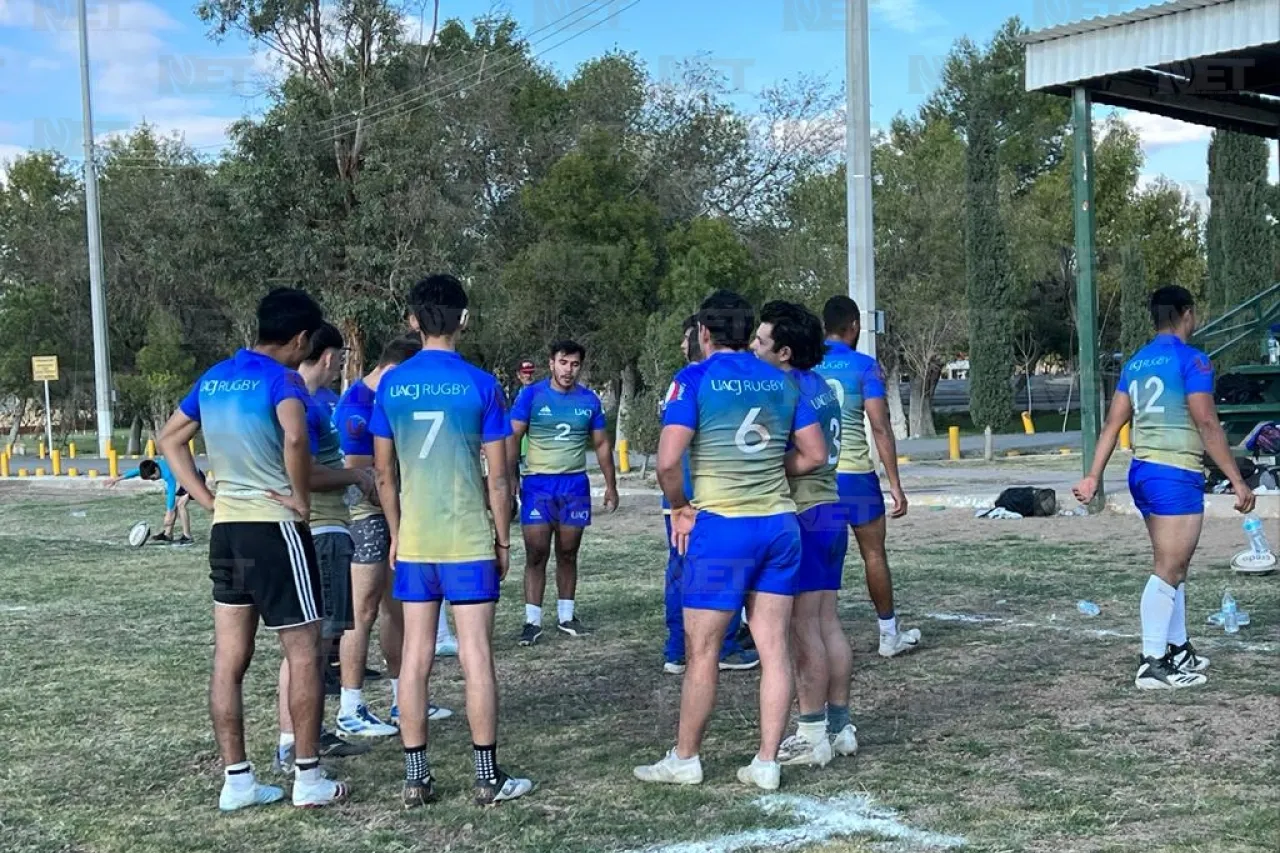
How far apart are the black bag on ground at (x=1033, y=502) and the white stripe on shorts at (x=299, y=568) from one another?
38.1 feet

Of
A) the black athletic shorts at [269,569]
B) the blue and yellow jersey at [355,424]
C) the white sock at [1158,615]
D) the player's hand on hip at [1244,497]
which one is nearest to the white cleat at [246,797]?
the black athletic shorts at [269,569]

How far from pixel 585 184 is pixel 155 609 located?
85.8ft

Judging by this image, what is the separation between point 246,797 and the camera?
17.7ft

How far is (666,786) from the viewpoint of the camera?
546 cm

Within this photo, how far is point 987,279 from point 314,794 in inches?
1296

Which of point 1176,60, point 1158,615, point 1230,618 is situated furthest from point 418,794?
point 1176,60

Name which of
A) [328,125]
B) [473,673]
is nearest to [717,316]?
[473,673]

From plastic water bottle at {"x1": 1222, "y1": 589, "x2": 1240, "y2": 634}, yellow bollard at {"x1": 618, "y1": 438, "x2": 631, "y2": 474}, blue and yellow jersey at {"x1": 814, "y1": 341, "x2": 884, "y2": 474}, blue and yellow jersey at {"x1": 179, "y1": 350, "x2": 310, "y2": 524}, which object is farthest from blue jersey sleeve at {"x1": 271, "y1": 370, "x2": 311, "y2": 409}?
yellow bollard at {"x1": 618, "y1": 438, "x2": 631, "y2": 474}

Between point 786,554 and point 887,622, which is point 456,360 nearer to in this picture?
point 786,554

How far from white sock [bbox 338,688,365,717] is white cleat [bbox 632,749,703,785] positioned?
175cm

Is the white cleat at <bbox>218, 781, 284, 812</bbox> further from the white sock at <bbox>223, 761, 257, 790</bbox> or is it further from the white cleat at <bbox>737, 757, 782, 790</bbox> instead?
the white cleat at <bbox>737, 757, 782, 790</bbox>

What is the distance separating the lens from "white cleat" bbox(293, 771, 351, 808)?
5.34 metres

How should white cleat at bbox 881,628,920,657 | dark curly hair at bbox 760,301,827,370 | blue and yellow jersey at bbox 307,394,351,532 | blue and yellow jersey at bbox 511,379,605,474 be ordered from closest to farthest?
dark curly hair at bbox 760,301,827,370
blue and yellow jersey at bbox 307,394,351,532
white cleat at bbox 881,628,920,657
blue and yellow jersey at bbox 511,379,605,474

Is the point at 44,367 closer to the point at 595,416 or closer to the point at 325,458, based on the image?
the point at 595,416
